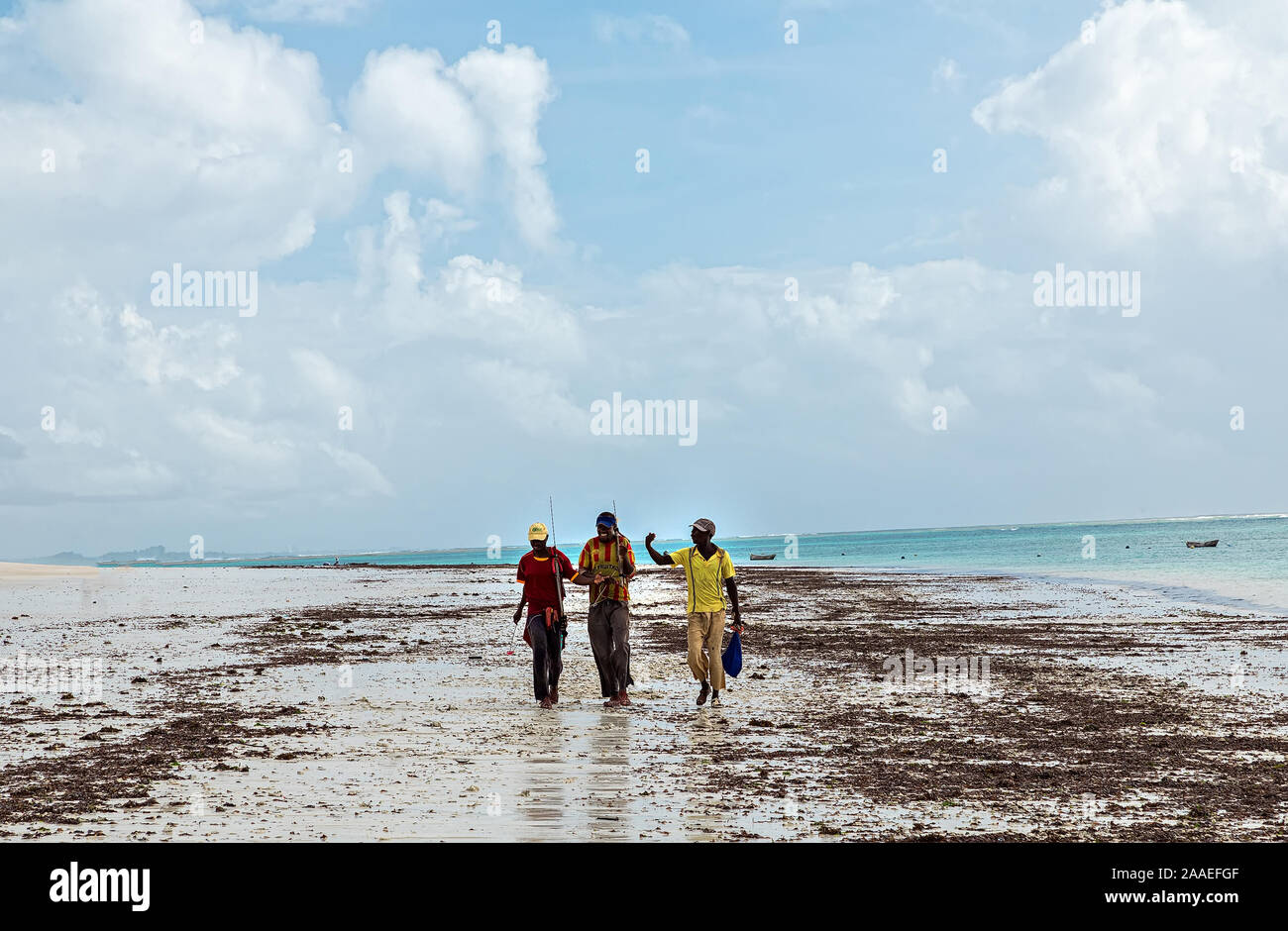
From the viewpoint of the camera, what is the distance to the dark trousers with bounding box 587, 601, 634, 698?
41.7 ft

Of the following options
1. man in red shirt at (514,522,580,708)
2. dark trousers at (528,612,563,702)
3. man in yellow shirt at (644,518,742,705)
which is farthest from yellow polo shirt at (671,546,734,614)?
dark trousers at (528,612,563,702)

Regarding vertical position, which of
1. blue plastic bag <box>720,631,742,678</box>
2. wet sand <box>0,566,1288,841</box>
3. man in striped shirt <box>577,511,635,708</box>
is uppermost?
man in striped shirt <box>577,511,635,708</box>

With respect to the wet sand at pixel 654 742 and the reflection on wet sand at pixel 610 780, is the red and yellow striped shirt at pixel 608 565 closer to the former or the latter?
the wet sand at pixel 654 742

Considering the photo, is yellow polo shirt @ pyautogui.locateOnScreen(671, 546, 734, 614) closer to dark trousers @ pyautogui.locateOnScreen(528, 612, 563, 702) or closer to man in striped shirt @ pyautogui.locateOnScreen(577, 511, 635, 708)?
man in striped shirt @ pyautogui.locateOnScreen(577, 511, 635, 708)

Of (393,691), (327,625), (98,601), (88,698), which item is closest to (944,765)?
(393,691)

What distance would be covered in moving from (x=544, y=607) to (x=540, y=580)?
1.11ft

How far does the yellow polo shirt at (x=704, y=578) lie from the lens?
12.5 meters

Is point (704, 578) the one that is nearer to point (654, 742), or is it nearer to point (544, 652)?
point (544, 652)

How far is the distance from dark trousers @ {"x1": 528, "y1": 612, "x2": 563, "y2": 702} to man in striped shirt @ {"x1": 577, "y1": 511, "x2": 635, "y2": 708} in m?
0.47

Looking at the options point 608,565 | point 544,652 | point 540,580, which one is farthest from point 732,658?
point 540,580

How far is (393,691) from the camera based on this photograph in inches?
557

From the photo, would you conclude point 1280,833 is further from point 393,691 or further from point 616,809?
point 393,691
